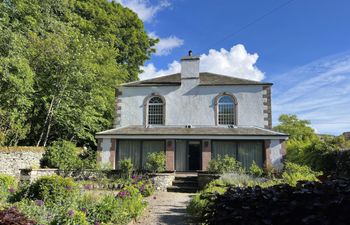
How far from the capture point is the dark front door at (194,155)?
17.8m

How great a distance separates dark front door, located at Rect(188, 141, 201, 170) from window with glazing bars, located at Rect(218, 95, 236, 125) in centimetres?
240

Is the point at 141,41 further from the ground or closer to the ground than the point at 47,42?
further from the ground

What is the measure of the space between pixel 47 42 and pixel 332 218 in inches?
809

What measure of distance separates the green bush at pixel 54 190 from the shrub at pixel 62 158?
723cm

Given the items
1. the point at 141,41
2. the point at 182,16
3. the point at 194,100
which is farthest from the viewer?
the point at 141,41

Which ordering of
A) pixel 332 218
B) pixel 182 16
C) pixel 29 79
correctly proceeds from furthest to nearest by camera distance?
pixel 29 79 < pixel 182 16 < pixel 332 218

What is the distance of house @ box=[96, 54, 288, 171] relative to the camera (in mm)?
17031

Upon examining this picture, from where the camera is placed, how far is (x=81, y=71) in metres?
19.7

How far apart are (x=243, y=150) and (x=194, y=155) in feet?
10.5

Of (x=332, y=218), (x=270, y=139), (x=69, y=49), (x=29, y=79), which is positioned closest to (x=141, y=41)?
(x=69, y=49)

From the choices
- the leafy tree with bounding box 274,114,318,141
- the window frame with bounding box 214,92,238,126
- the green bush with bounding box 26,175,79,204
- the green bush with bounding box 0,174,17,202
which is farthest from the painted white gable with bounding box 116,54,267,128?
the leafy tree with bounding box 274,114,318,141

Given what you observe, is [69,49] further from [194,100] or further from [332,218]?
[332,218]

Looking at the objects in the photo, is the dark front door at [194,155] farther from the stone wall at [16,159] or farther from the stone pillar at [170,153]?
the stone wall at [16,159]

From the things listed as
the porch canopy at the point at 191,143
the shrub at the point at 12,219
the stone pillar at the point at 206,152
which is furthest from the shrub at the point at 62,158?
the shrub at the point at 12,219
